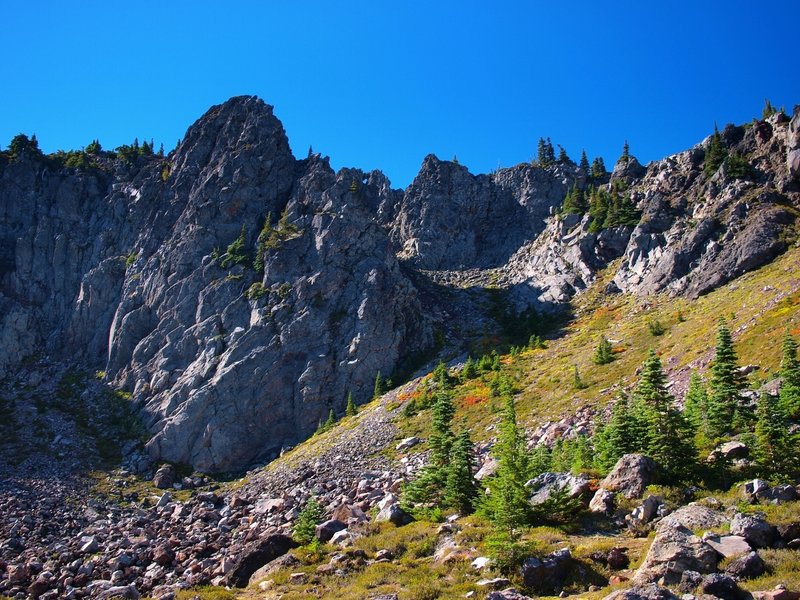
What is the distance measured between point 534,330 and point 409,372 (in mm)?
20545

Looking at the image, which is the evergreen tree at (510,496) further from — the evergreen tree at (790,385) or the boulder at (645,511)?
the evergreen tree at (790,385)

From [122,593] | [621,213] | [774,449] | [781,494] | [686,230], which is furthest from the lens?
[621,213]

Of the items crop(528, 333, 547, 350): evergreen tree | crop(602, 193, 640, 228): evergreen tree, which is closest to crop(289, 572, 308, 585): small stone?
crop(528, 333, 547, 350): evergreen tree

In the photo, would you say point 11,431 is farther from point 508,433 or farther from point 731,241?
point 731,241

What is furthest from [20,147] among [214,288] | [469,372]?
[469,372]

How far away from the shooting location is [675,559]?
1656 centimetres

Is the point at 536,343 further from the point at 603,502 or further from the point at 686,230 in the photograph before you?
the point at 603,502

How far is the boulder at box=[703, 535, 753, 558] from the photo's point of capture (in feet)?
55.3

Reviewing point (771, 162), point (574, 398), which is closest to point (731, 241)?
point (771, 162)

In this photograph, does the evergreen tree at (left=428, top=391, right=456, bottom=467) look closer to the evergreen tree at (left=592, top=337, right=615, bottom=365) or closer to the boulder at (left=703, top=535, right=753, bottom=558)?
the boulder at (left=703, top=535, right=753, bottom=558)

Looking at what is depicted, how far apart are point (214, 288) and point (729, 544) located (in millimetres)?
81510

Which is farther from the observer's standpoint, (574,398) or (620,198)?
(620,198)

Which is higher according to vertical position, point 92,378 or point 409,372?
point 92,378

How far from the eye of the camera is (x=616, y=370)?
5353cm
